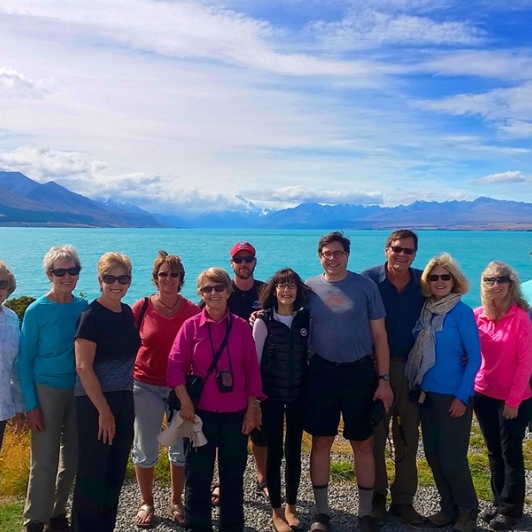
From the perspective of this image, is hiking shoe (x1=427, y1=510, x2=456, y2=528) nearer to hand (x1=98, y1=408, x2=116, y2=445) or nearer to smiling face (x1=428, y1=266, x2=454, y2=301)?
smiling face (x1=428, y1=266, x2=454, y2=301)

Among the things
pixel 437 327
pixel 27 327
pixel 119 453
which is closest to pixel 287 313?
pixel 437 327

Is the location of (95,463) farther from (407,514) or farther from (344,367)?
(407,514)

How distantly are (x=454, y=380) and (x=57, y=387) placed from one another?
3361 mm

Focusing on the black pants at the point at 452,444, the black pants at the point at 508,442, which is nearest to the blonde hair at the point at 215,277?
the black pants at the point at 452,444

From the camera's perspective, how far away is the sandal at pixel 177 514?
16.4ft

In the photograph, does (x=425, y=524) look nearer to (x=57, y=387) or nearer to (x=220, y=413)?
(x=220, y=413)

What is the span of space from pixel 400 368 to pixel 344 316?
926 mm

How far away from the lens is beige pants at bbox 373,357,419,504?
5219 mm

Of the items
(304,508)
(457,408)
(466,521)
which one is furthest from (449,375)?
(304,508)

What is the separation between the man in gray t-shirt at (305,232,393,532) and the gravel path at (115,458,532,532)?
1.15 feet

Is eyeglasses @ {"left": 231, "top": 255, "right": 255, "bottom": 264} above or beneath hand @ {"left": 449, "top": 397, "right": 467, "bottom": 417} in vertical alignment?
above

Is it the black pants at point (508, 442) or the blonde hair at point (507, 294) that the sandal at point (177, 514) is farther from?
the blonde hair at point (507, 294)

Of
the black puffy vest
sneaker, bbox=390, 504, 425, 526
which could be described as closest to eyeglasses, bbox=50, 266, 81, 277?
the black puffy vest

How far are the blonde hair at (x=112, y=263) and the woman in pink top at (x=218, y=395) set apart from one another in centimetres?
61
